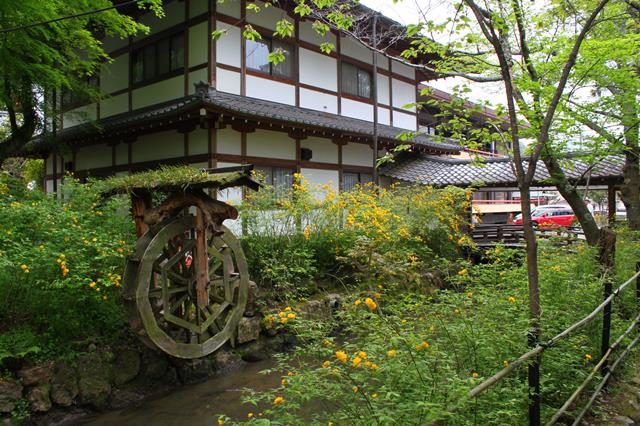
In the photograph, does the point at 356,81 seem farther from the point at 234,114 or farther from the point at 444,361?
the point at 444,361

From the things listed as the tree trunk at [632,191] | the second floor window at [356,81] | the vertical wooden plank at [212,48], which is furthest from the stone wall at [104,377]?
the second floor window at [356,81]

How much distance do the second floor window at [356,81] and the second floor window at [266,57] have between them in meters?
2.20

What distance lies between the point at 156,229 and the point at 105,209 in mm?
1128

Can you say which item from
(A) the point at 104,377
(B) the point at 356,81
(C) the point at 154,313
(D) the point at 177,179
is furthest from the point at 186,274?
(B) the point at 356,81

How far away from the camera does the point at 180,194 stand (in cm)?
678

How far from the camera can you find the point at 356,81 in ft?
48.0

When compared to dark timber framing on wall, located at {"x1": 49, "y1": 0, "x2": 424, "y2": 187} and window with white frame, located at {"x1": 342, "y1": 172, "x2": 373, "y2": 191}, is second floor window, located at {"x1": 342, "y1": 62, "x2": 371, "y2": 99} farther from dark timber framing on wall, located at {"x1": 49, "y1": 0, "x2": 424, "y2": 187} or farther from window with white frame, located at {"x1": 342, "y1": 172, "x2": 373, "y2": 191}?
window with white frame, located at {"x1": 342, "y1": 172, "x2": 373, "y2": 191}

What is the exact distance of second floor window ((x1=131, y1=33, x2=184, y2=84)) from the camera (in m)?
11.8

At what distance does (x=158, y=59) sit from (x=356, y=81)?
5845mm

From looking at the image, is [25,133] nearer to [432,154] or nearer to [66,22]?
[66,22]

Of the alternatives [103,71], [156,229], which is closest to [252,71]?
[103,71]

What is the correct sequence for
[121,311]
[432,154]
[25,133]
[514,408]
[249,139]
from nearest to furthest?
[514,408] < [121,311] < [25,133] < [249,139] < [432,154]

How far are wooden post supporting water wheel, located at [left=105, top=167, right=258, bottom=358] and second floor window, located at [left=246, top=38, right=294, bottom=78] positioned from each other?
5872mm

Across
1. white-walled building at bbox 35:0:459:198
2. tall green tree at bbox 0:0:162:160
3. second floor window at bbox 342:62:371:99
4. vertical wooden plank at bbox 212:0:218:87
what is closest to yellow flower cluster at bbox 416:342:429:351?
tall green tree at bbox 0:0:162:160
